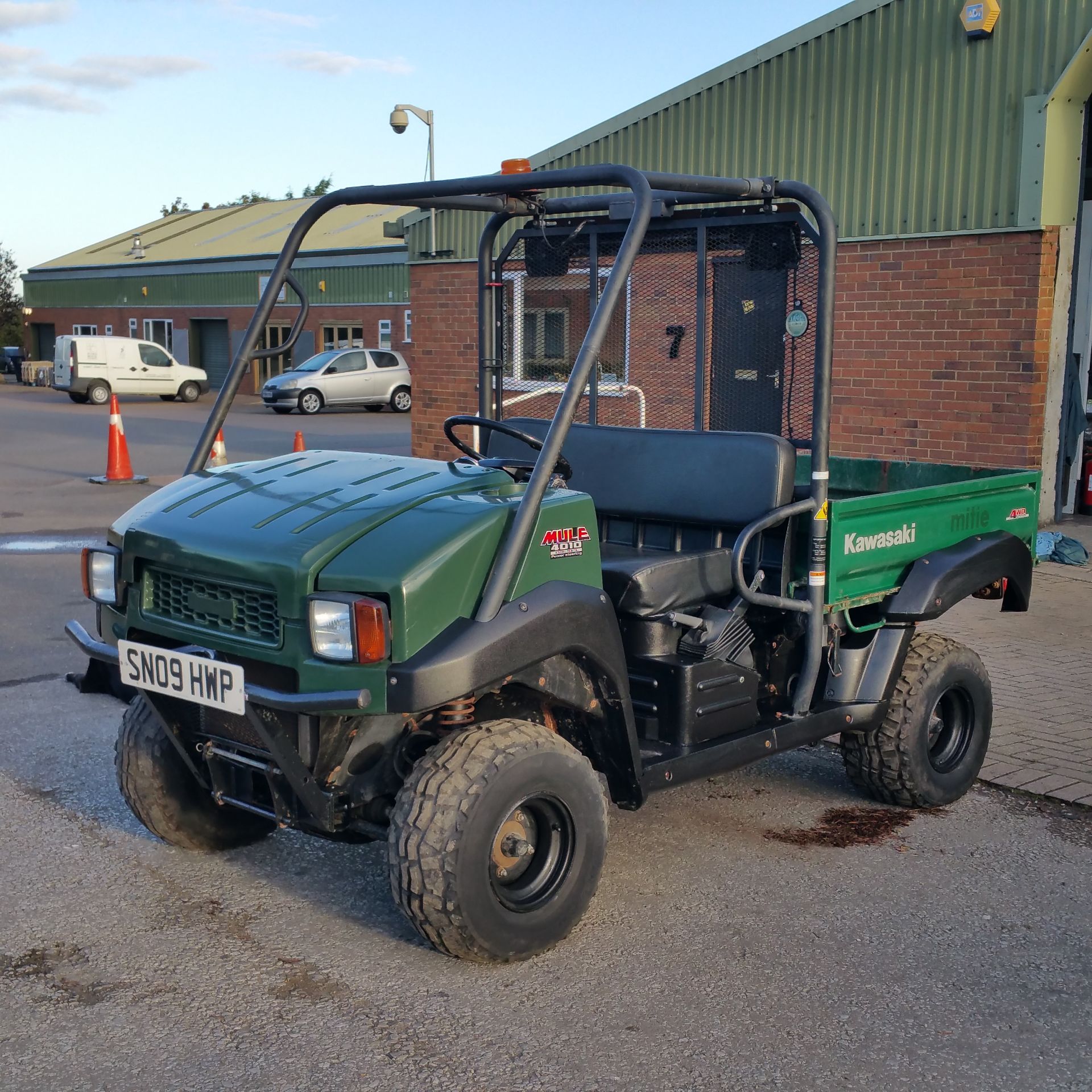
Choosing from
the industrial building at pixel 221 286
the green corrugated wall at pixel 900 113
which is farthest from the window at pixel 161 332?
the green corrugated wall at pixel 900 113

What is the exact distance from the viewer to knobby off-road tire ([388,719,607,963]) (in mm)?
3527

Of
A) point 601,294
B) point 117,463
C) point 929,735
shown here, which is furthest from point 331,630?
point 117,463

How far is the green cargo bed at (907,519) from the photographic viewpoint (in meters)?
4.46

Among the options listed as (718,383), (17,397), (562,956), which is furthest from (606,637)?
(17,397)

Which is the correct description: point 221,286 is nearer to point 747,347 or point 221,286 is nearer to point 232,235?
point 232,235

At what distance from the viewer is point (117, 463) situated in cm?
1564

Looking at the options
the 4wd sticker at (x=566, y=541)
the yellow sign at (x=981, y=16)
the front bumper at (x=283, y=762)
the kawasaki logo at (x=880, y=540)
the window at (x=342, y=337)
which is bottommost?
the front bumper at (x=283, y=762)

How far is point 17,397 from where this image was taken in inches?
1372

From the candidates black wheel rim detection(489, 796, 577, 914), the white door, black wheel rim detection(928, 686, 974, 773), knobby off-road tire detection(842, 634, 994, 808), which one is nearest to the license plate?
black wheel rim detection(489, 796, 577, 914)

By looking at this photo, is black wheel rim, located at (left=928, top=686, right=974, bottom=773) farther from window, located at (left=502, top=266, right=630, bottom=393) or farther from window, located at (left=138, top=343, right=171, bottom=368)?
window, located at (left=138, top=343, right=171, bottom=368)

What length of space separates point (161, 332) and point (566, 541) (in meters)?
42.4

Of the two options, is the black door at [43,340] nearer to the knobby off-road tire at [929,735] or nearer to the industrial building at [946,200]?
the industrial building at [946,200]

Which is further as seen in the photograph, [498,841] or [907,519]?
[907,519]

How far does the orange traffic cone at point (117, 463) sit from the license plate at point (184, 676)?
12.1 metres
